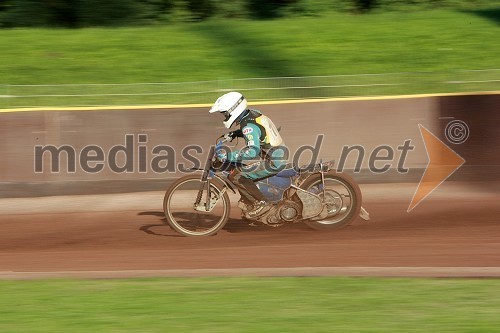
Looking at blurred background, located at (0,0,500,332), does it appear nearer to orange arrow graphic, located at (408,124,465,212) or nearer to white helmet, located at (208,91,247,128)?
orange arrow graphic, located at (408,124,465,212)

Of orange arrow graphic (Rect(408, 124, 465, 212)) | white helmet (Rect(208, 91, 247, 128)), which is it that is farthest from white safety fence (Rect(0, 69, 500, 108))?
white helmet (Rect(208, 91, 247, 128))

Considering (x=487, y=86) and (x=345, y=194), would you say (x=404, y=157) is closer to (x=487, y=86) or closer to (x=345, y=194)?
(x=487, y=86)

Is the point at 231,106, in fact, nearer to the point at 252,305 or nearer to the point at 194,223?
the point at 194,223

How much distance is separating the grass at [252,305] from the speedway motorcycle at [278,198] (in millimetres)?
3312

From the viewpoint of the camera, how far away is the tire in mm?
11703

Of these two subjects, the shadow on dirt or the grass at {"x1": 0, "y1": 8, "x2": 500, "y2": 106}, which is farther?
the grass at {"x1": 0, "y1": 8, "x2": 500, "y2": 106}

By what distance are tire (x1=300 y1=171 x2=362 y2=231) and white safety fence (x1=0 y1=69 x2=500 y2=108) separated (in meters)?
4.58

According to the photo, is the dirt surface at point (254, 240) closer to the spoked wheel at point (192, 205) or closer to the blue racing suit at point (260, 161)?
the spoked wheel at point (192, 205)

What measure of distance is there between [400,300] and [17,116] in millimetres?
9399

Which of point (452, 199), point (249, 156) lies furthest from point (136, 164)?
point (452, 199)

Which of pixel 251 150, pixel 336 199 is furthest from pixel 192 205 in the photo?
pixel 336 199

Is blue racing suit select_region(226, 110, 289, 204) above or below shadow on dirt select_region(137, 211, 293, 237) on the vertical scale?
above

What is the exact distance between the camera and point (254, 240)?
11.3 m

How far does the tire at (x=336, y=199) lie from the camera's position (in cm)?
1170
